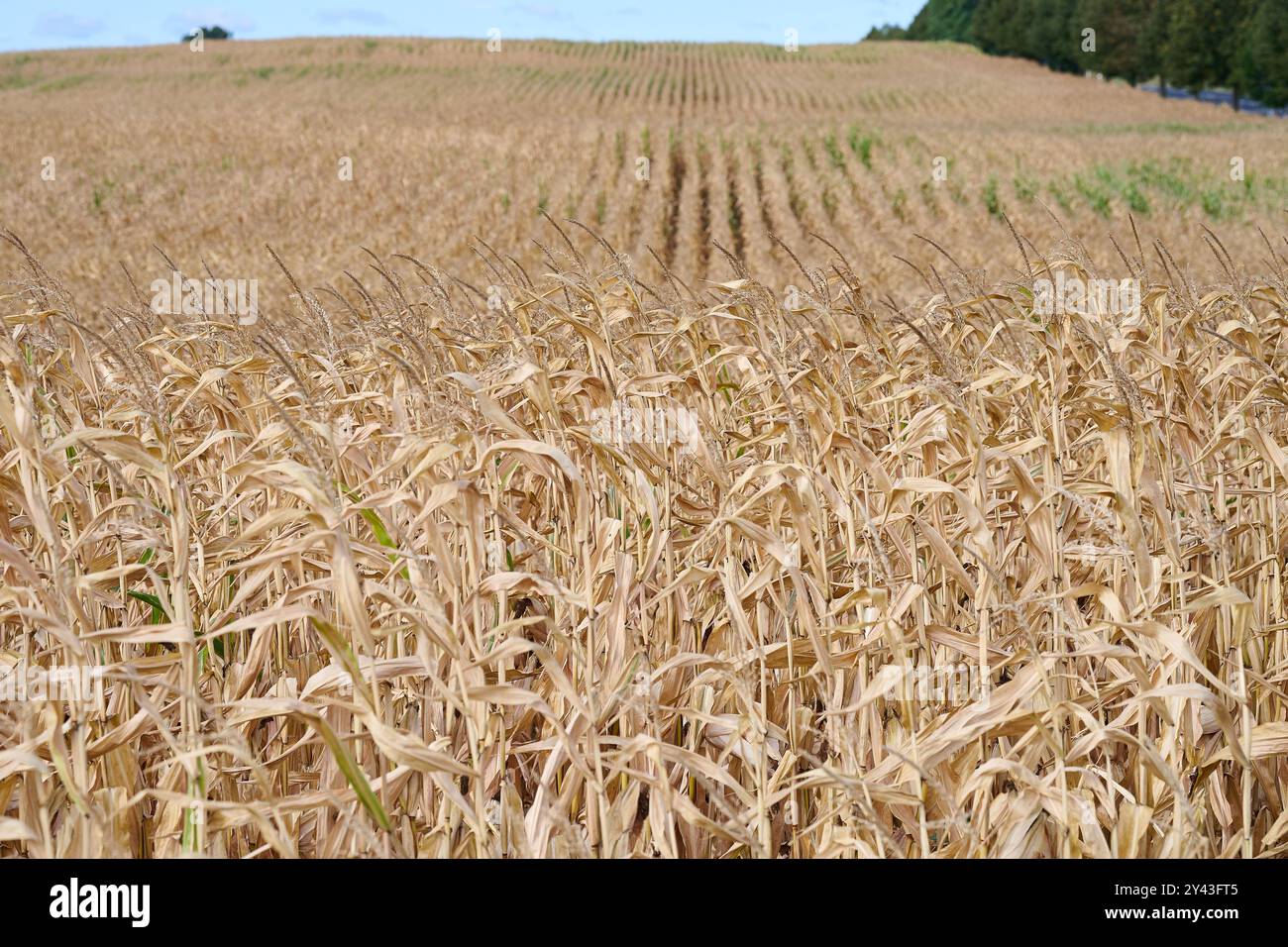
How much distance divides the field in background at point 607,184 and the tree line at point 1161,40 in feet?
41.6

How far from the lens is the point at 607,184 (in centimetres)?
2155

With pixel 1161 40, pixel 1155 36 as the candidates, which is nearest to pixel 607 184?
pixel 1155 36

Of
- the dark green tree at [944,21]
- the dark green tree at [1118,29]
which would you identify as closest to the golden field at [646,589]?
the dark green tree at [1118,29]

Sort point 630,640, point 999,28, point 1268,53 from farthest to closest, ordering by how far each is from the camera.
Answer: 1. point 999,28
2. point 1268,53
3. point 630,640

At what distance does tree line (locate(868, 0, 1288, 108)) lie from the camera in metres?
50.7

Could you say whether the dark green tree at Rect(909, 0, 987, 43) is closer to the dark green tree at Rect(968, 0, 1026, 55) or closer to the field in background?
the dark green tree at Rect(968, 0, 1026, 55)

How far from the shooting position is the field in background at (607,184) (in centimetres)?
1598

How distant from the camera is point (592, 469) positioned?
2549mm

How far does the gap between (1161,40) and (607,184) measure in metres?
51.7

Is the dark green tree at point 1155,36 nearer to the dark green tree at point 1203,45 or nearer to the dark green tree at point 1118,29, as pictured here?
the dark green tree at point 1118,29

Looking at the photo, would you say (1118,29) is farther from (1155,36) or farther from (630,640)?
(630,640)

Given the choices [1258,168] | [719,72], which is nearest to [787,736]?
[1258,168]

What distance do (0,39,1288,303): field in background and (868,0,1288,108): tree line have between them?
41.6 feet

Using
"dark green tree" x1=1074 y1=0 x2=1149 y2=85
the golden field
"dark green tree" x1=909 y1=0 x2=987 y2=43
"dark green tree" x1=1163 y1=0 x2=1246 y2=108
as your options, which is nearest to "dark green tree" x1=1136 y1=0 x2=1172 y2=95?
"dark green tree" x1=1074 y1=0 x2=1149 y2=85
